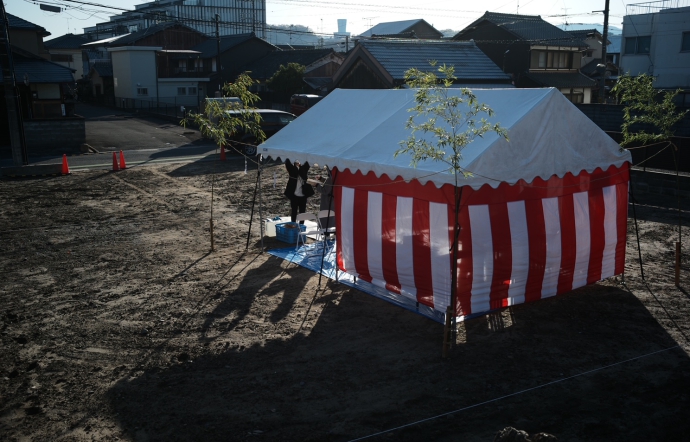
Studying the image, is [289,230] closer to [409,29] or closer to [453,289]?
[453,289]

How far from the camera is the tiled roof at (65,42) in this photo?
2609 inches

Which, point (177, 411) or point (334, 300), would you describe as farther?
point (334, 300)

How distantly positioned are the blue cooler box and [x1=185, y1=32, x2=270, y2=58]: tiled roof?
41.8 m

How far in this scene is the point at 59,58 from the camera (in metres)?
64.8

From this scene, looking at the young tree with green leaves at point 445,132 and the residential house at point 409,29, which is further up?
the residential house at point 409,29

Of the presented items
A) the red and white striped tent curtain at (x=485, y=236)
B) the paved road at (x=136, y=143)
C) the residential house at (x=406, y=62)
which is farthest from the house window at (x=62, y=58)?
the red and white striped tent curtain at (x=485, y=236)

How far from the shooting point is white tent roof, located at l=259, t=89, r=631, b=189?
7739 millimetres

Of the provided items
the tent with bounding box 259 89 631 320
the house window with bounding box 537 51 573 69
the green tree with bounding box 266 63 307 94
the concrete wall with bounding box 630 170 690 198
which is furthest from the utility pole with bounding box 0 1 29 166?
the house window with bounding box 537 51 573 69

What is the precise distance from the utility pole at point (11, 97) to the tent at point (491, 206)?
1474cm

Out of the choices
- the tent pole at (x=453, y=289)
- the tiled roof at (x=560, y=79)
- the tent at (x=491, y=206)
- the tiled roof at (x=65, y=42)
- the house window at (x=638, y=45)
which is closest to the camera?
the tent pole at (x=453, y=289)

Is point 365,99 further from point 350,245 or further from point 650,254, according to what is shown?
point 650,254

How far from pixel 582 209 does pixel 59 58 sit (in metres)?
68.1

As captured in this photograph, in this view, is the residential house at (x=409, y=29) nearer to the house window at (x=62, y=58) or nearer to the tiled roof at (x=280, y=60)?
the tiled roof at (x=280, y=60)

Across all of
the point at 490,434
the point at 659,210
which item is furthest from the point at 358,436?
the point at 659,210
